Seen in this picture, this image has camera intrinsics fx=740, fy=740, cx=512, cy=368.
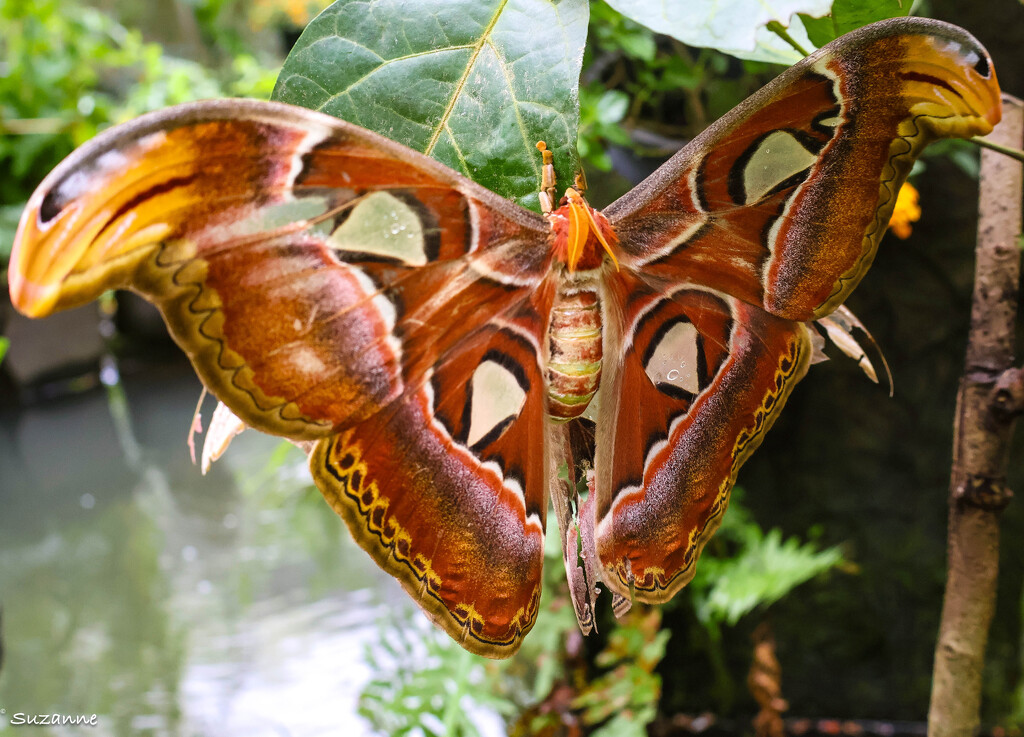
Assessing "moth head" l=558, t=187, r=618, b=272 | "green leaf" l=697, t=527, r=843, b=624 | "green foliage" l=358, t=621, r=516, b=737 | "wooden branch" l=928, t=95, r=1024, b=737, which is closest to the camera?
"moth head" l=558, t=187, r=618, b=272

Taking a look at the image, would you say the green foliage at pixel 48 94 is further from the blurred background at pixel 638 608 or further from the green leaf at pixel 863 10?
the green leaf at pixel 863 10

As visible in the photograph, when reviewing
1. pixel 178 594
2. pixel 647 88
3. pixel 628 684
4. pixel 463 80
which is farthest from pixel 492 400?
pixel 178 594

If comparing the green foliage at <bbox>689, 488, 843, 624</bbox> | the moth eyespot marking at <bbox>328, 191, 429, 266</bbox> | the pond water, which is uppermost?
Result: the moth eyespot marking at <bbox>328, 191, 429, 266</bbox>

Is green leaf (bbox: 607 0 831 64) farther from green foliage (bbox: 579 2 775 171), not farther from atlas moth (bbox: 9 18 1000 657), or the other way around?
green foliage (bbox: 579 2 775 171)

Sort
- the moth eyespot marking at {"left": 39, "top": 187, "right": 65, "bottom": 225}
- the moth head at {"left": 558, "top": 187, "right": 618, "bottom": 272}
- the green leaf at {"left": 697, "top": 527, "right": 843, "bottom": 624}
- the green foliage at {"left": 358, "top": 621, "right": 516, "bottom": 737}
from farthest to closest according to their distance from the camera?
the green leaf at {"left": 697, "top": 527, "right": 843, "bottom": 624}, the green foliage at {"left": 358, "top": 621, "right": 516, "bottom": 737}, the moth head at {"left": 558, "top": 187, "right": 618, "bottom": 272}, the moth eyespot marking at {"left": 39, "top": 187, "right": 65, "bottom": 225}

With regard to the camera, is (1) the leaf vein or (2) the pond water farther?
(2) the pond water

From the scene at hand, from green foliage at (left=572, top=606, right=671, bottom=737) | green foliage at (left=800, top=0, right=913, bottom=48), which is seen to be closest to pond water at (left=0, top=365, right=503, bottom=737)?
green foliage at (left=572, top=606, right=671, bottom=737)

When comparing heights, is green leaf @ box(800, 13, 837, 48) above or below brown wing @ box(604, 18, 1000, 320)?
above
